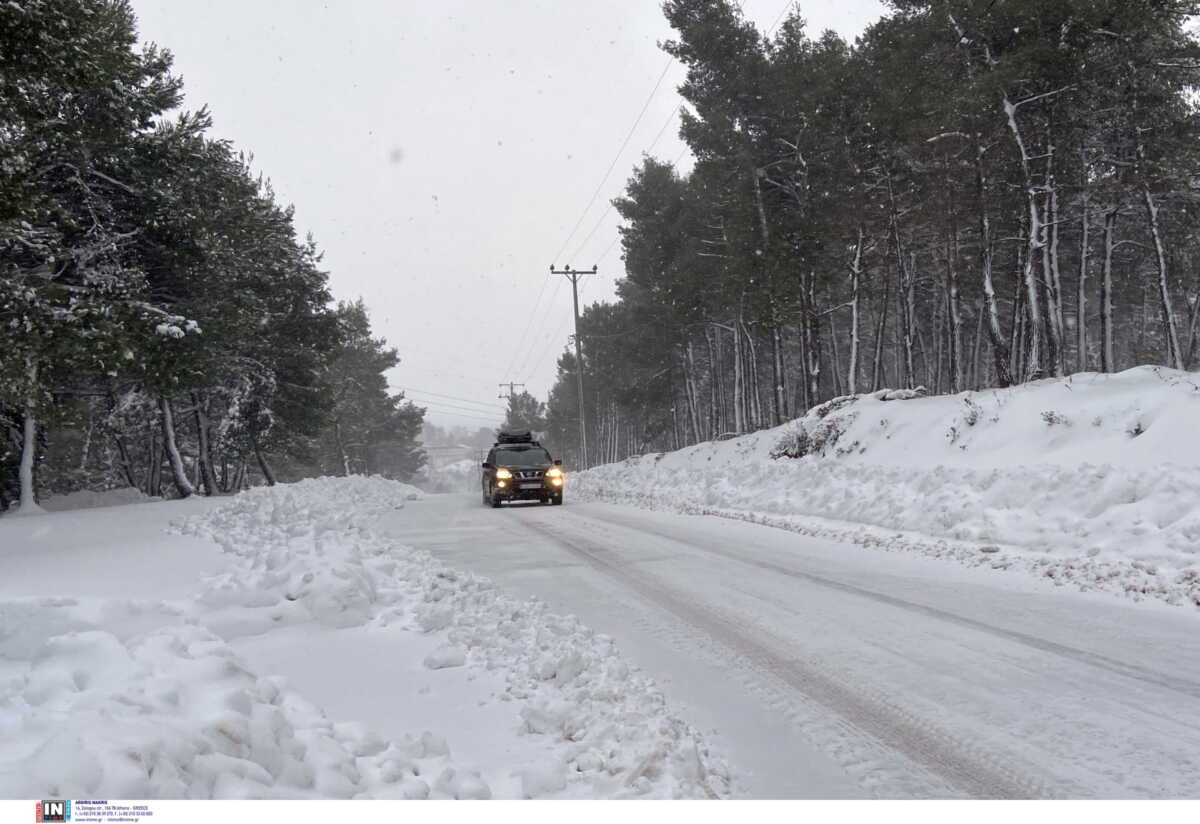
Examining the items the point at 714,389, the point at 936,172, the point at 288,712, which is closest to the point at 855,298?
the point at 936,172

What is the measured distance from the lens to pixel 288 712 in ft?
10.5

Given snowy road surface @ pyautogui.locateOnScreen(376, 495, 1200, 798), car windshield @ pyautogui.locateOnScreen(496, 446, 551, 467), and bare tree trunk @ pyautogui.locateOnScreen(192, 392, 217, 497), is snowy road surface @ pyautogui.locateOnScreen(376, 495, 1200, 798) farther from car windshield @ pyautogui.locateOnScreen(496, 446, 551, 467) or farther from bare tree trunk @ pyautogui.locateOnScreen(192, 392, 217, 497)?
bare tree trunk @ pyautogui.locateOnScreen(192, 392, 217, 497)

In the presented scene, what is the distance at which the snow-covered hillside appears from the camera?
7.25 m

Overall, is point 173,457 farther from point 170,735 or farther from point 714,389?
point 714,389

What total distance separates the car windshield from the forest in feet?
32.9

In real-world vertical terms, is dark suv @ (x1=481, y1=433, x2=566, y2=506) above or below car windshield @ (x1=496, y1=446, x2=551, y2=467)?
below

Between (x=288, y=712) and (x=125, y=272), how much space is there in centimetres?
1690

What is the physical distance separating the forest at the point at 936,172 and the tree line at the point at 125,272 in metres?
16.6

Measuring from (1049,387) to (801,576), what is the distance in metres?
10.3

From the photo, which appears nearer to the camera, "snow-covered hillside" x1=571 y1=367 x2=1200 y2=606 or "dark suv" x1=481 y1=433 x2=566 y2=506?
"snow-covered hillside" x1=571 y1=367 x2=1200 y2=606

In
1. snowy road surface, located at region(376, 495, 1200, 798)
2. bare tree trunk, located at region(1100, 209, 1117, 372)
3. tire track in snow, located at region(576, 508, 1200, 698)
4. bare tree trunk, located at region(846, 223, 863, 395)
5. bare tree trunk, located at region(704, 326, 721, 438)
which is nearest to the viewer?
snowy road surface, located at region(376, 495, 1200, 798)

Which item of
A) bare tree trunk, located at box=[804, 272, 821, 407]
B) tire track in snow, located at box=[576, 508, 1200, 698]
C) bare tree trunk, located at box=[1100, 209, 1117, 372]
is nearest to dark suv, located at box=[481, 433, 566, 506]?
bare tree trunk, located at box=[804, 272, 821, 407]

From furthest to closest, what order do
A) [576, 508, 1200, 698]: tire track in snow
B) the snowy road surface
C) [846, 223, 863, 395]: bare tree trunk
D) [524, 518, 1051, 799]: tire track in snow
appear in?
[846, 223, 863, 395]: bare tree trunk, [576, 508, 1200, 698]: tire track in snow, the snowy road surface, [524, 518, 1051, 799]: tire track in snow

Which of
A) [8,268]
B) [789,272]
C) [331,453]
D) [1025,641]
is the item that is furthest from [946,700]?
[331,453]
